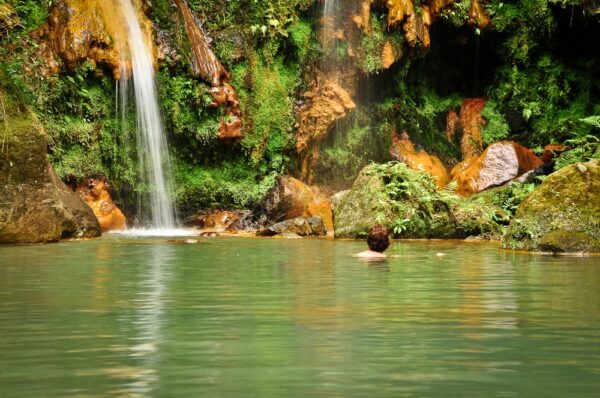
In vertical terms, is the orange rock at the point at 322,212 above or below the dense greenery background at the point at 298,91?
below

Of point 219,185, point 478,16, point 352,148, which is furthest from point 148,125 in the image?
point 478,16

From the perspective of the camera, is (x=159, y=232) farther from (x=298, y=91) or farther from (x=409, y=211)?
(x=298, y=91)

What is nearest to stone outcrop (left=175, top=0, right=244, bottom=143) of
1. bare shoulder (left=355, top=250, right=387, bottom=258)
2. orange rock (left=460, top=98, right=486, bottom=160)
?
orange rock (left=460, top=98, right=486, bottom=160)

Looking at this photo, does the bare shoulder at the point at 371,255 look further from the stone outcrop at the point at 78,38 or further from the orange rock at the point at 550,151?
the orange rock at the point at 550,151

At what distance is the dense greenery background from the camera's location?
2331cm

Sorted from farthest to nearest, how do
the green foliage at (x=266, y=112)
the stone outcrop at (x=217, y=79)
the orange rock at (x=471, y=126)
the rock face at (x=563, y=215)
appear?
the orange rock at (x=471, y=126) < the green foliage at (x=266, y=112) < the stone outcrop at (x=217, y=79) < the rock face at (x=563, y=215)

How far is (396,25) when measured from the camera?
26.3 m

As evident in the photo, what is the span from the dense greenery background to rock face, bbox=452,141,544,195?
148cm

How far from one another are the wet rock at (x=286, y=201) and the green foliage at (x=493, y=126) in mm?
7603

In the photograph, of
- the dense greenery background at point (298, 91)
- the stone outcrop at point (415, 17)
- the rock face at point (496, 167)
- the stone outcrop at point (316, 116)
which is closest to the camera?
the dense greenery background at point (298, 91)

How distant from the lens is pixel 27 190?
54.4ft

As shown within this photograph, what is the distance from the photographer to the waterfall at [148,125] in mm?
23344

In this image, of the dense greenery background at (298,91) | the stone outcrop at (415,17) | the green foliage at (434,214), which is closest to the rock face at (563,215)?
the green foliage at (434,214)

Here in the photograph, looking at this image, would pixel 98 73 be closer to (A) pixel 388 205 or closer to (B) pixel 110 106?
(B) pixel 110 106
